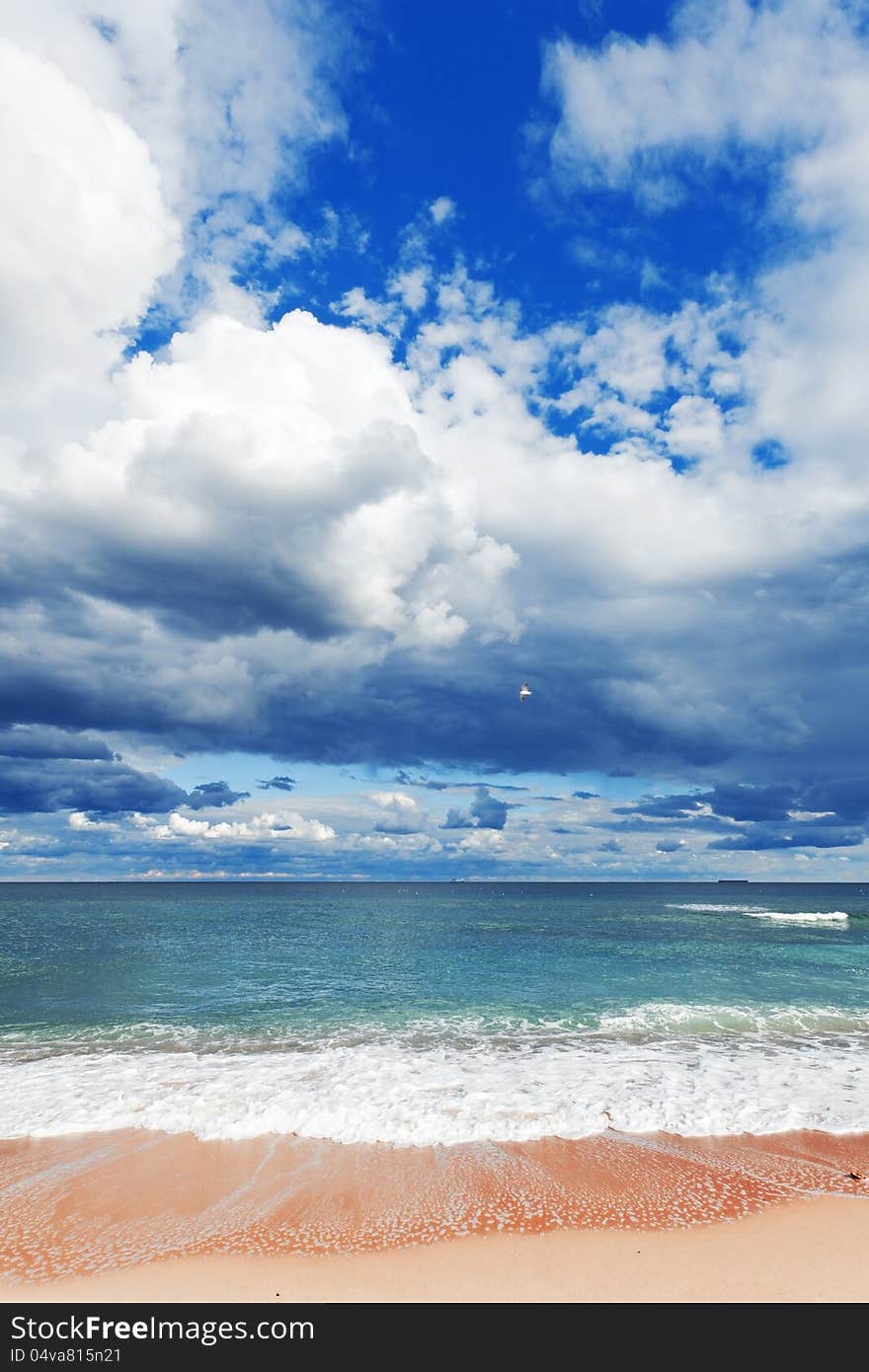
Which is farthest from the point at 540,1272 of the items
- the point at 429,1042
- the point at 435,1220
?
the point at 429,1042

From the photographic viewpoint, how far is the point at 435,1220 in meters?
8.95

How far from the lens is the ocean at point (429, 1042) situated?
1304 centimetres

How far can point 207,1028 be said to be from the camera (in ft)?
69.3

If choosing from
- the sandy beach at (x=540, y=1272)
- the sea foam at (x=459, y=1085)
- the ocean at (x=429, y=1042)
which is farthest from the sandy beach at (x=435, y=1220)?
the ocean at (x=429, y=1042)

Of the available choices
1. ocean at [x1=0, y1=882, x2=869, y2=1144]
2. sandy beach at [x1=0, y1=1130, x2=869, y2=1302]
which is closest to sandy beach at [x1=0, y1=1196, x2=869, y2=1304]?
sandy beach at [x1=0, y1=1130, x2=869, y2=1302]

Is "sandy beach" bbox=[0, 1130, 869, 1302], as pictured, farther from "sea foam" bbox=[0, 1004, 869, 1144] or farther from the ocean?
the ocean

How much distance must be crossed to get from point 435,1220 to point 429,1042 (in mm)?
10721

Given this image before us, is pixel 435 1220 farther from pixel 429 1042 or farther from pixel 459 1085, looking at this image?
pixel 429 1042

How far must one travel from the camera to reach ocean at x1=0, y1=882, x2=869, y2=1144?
1304 cm

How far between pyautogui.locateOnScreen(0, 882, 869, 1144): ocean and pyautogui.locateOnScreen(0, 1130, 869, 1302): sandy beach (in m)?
0.96

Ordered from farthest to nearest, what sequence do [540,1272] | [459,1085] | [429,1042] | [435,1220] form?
1. [429,1042]
2. [459,1085]
3. [435,1220]
4. [540,1272]

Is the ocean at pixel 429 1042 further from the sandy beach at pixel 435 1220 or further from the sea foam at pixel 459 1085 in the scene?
the sandy beach at pixel 435 1220
